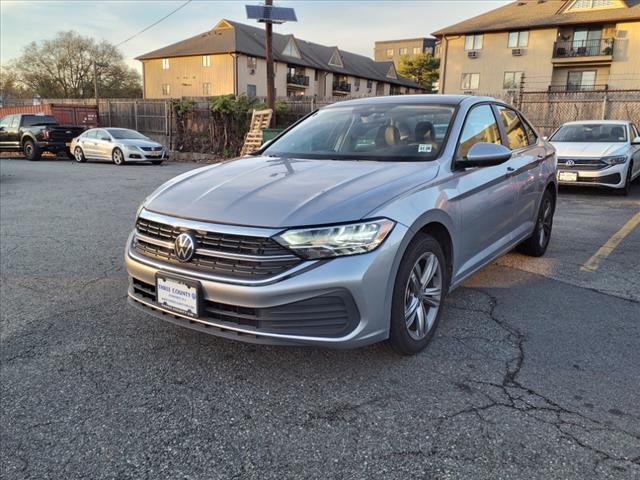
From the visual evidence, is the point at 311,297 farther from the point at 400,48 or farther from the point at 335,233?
the point at 400,48

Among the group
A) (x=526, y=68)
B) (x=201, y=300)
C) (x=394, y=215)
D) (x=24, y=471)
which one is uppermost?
(x=526, y=68)

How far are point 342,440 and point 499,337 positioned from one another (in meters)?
1.60

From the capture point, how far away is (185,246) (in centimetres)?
274

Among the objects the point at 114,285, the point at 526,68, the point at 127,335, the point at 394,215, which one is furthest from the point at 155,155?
the point at 526,68

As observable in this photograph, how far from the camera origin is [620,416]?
2525mm

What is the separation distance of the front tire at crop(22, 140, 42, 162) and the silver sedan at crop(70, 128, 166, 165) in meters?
1.77

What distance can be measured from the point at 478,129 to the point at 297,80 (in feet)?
158

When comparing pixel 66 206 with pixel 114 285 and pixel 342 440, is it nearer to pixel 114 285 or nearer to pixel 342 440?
pixel 114 285

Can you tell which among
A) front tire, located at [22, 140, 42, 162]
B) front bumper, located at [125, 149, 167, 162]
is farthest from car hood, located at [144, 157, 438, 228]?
front tire, located at [22, 140, 42, 162]

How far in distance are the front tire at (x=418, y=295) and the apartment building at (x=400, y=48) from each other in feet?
354

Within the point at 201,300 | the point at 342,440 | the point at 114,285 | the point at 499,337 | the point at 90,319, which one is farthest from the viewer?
the point at 114,285

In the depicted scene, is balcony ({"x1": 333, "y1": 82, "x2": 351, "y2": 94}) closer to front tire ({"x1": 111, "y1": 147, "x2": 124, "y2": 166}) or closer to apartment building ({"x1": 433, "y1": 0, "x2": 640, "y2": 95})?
apartment building ({"x1": 433, "y1": 0, "x2": 640, "y2": 95})

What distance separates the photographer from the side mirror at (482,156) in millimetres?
3451

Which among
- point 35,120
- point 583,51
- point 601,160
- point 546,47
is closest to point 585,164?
point 601,160
